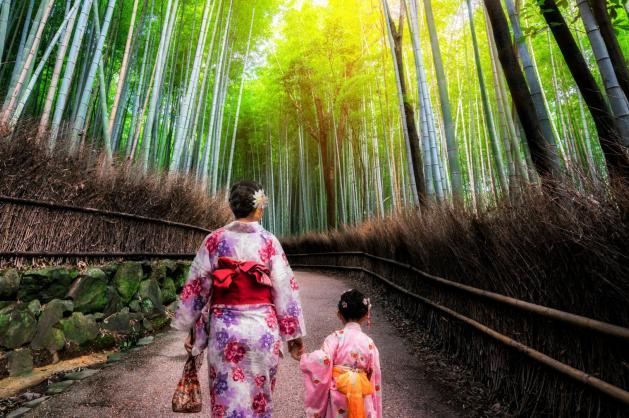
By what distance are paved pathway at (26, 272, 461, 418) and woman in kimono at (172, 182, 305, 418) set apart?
0.98 metres

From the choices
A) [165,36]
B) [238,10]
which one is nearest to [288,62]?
[238,10]

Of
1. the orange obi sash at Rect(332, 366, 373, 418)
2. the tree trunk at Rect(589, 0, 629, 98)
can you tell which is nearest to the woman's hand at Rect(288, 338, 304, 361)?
the orange obi sash at Rect(332, 366, 373, 418)

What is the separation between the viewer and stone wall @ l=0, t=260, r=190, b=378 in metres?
2.53

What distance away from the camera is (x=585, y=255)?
1.63m

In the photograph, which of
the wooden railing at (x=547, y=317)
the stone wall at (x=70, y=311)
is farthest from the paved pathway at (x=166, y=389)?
the wooden railing at (x=547, y=317)

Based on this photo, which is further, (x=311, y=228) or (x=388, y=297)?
(x=311, y=228)

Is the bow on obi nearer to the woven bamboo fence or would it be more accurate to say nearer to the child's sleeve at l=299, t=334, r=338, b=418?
the child's sleeve at l=299, t=334, r=338, b=418

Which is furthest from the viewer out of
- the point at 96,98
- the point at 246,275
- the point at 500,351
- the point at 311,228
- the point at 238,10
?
the point at 311,228

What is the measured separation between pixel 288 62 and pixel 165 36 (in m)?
7.69

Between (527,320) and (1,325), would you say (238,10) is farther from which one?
(527,320)

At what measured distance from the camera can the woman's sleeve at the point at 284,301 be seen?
5.28 ft

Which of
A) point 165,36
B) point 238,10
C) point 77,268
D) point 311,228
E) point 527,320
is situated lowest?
point 527,320

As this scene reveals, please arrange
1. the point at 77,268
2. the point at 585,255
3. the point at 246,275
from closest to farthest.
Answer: the point at 246,275 < the point at 585,255 < the point at 77,268

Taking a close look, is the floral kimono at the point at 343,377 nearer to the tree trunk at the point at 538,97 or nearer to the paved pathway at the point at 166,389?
the paved pathway at the point at 166,389
